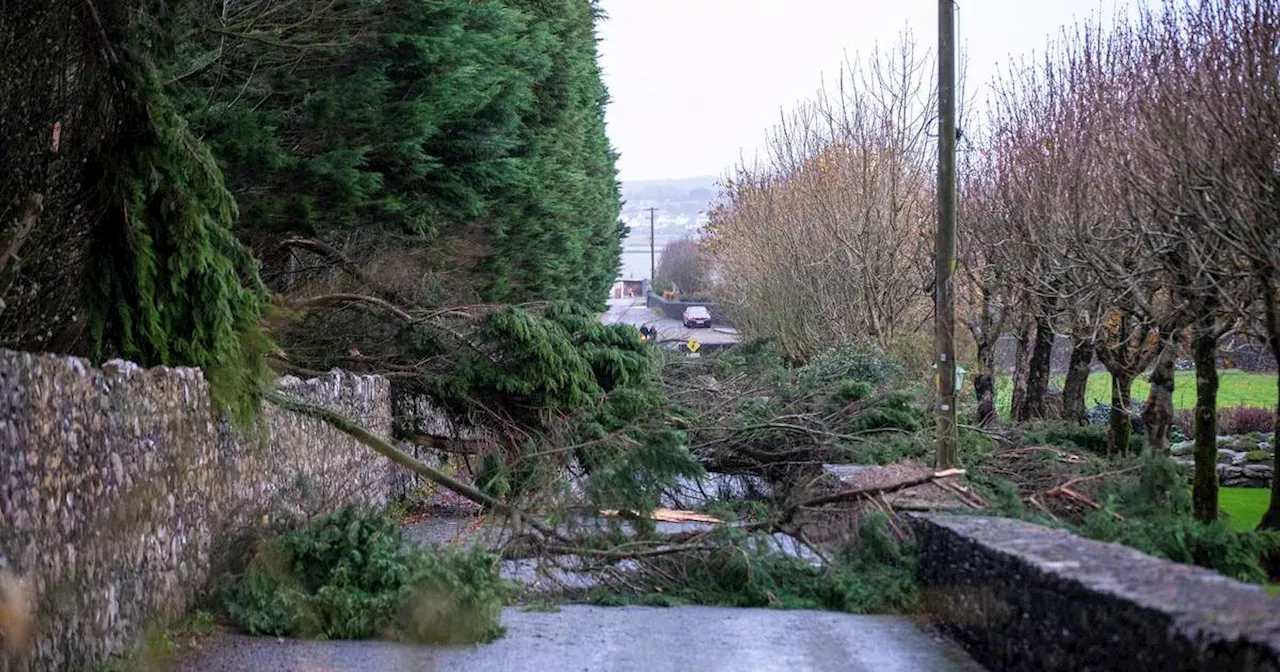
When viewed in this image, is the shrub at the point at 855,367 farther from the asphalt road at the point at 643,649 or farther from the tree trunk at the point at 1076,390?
the asphalt road at the point at 643,649

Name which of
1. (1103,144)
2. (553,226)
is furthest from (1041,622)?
(553,226)

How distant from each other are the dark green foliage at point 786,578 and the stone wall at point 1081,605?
74cm

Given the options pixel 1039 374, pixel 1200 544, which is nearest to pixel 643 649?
pixel 1200 544

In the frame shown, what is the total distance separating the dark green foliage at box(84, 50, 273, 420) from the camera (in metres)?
10.6

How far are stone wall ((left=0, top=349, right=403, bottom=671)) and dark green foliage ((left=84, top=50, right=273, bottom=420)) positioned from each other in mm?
380

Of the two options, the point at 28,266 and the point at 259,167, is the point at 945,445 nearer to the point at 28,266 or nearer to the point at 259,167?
the point at 259,167

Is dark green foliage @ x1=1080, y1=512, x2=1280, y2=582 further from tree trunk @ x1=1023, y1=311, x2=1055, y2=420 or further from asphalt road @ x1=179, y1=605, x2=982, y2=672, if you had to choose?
tree trunk @ x1=1023, y1=311, x2=1055, y2=420

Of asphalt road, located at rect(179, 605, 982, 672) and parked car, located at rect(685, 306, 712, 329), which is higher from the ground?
parked car, located at rect(685, 306, 712, 329)

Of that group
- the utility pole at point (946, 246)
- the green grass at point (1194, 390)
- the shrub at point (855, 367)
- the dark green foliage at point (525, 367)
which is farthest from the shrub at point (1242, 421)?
the utility pole at point (946, 246)

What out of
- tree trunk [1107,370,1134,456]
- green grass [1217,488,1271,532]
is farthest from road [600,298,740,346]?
tree trunk [1107,370,1134,456]

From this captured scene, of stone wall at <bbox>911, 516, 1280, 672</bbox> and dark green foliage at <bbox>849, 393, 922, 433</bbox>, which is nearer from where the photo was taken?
stone wall at <bbox>911, 516, 1280, 672</bbox>

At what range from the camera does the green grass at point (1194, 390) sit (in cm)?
4300

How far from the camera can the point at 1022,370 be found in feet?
101

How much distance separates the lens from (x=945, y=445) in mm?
15375
